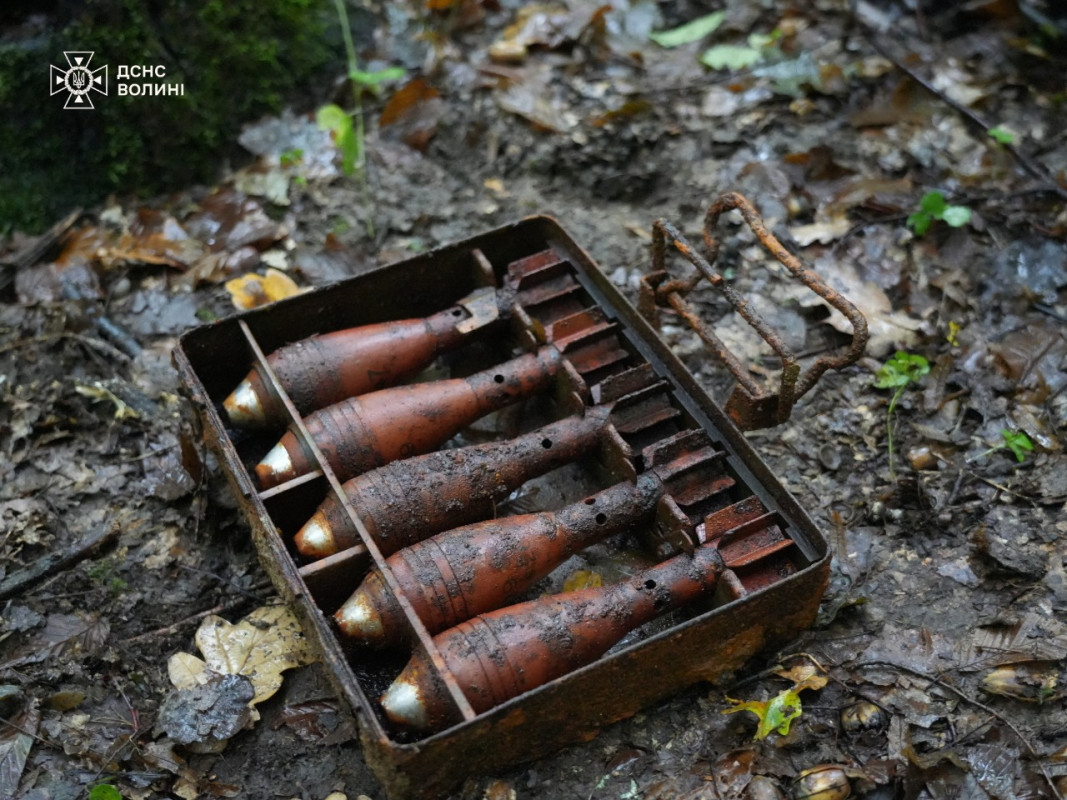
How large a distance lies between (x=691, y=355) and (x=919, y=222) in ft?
4.48

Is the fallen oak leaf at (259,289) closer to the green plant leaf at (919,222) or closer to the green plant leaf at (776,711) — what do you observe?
the green plant leaf at (776,711)

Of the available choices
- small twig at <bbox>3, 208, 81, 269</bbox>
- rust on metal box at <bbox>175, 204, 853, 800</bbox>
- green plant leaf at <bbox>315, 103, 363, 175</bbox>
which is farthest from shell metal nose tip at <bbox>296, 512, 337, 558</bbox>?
small twig at <bbox>3, 208, 81, 269</bbox>

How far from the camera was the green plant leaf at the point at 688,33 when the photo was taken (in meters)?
6.02

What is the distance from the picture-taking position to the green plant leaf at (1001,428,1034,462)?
4.04 m

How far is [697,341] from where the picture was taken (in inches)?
182

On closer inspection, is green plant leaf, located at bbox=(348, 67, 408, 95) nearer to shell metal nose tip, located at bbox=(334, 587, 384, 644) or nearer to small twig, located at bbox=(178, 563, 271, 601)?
small twig, located at bbox=(178, 563, 271, 601)

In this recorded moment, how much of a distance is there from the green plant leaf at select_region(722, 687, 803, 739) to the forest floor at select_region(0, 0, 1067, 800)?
0.16 feet

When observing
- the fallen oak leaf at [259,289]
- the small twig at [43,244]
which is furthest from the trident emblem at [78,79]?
the fallen oak leaf at [259,289]

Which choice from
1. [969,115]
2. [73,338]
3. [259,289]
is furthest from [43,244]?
[969,115]

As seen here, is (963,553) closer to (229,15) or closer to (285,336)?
(285,336)

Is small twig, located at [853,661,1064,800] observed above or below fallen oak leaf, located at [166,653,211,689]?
above

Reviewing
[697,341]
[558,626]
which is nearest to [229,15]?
[697,341]

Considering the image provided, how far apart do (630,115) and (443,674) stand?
3545mm

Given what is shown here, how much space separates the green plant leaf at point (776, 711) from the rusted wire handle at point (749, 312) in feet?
3.26
